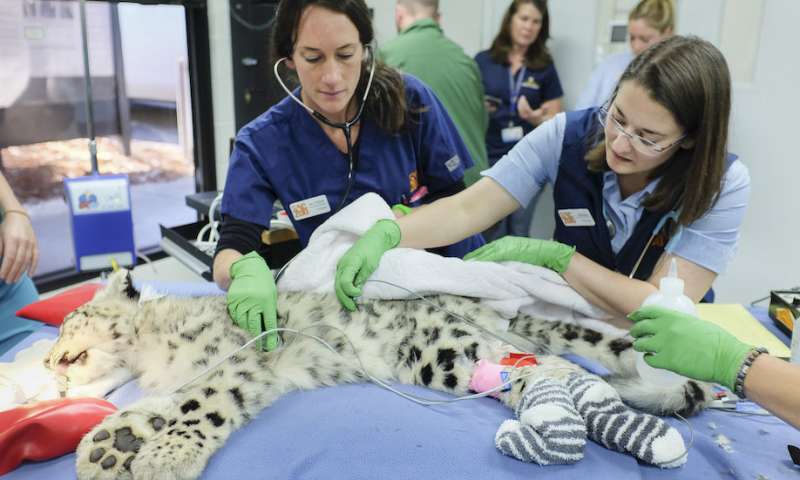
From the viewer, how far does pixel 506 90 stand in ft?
11.9

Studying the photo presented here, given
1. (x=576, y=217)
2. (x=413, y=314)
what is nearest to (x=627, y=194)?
(x=576, y=217)

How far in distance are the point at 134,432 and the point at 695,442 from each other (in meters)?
1.10

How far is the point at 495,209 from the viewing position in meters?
1.80

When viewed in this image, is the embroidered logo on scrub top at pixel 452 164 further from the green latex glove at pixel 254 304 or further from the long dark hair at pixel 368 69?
the green latex glove at pixel 254 304

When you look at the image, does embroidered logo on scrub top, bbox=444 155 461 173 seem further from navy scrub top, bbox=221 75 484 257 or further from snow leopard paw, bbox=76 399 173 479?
snow leopard paw, bbox=76 399 173 479

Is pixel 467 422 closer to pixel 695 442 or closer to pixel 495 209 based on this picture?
pixel 695 442

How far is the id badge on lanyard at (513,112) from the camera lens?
142 inches

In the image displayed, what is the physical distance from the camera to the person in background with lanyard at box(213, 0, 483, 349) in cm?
160

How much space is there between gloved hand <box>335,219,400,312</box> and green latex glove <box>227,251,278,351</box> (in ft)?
0.54

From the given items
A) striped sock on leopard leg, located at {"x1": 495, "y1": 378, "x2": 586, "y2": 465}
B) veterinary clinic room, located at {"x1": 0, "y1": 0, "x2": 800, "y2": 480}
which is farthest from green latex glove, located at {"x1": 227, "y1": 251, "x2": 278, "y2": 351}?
striped sock on leopard leg, located at {"x1": 495, "y1": 378, "x2": 586, "y2": 465}

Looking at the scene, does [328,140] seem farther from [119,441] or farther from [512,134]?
[512,134]

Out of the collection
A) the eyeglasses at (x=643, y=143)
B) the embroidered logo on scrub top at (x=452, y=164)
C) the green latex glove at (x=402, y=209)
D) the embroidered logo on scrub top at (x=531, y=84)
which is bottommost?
the green latex glove at (x=402, y=209)

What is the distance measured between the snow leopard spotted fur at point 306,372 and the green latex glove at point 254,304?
0.05m

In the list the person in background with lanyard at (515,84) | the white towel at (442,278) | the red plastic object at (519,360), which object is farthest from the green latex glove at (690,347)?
the person in background with lanyard at (515,84)
